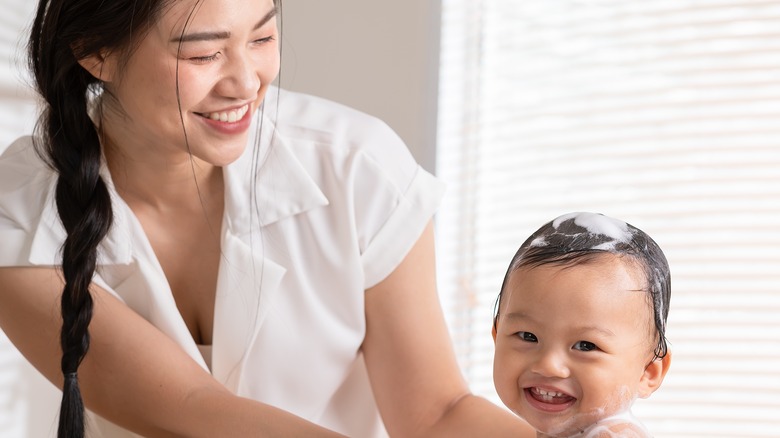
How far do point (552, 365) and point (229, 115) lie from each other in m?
0.63

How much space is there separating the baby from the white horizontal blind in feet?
3.79

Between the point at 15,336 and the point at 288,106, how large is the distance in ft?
1.90

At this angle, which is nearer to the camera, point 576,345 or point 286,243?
point 576,345

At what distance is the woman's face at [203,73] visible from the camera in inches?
51.9

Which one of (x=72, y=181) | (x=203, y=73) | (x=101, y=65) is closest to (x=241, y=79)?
(x=203, y=73)

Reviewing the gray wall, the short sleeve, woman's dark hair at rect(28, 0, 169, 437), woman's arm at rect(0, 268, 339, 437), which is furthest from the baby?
the gray wall

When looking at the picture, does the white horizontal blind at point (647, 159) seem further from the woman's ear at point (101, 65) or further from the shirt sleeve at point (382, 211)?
the woman's ear at point (101, 65)

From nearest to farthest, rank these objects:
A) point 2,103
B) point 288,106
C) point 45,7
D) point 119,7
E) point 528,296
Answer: point 528,296
point 119,7
point 45,7
point 288,106
point 2,103

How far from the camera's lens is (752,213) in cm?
216

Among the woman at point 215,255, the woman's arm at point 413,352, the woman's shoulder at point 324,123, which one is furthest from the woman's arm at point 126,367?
the woman's shoulder at point 324,123

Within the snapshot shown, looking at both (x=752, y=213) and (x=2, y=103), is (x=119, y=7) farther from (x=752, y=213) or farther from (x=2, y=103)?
(x=752, y=213)

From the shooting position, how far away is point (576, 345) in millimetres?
1048

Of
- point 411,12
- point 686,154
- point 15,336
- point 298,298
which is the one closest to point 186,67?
point 298,298

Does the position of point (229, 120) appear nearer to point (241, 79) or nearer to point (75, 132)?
point (241, 79)
